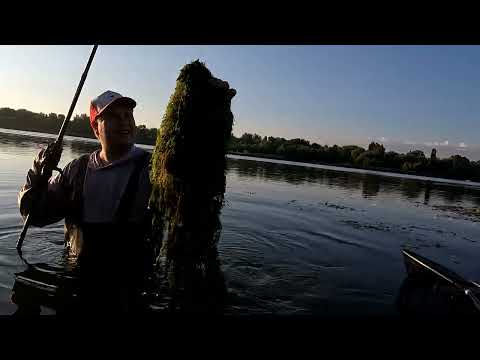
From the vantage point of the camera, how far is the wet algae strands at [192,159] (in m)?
5.00

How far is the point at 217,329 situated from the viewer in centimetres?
157

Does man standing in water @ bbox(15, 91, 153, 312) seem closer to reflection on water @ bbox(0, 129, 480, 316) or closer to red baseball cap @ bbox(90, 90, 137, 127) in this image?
red baseball cap @ bbox(90, 90, 137, 127)

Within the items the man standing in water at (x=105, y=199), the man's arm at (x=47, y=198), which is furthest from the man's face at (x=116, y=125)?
the man's arm at (x=47, y=198)

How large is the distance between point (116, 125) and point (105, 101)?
31 centimetres

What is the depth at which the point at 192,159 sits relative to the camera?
510cm

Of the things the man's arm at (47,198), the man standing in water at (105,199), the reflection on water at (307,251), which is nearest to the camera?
the man's arm at (47,198)

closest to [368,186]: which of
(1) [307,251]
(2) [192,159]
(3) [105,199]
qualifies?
(1) [307,251]

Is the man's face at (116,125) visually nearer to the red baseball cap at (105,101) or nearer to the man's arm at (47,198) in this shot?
the red baseball cap at (105,101)

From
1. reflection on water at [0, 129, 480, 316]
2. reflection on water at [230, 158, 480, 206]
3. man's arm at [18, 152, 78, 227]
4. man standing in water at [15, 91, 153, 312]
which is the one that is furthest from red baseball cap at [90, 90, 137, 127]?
reflection on water at [230, 158, 480, 206]

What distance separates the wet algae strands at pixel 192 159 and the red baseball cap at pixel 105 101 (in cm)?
76

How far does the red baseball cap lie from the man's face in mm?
53

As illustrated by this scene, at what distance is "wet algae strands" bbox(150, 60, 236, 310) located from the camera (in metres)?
5.00

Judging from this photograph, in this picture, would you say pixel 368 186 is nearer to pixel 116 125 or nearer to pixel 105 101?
pixel 116 125
